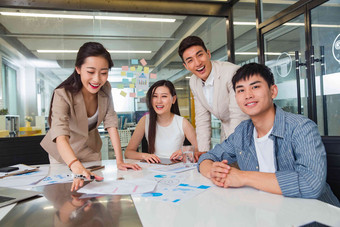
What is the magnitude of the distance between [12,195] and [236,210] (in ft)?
2.71

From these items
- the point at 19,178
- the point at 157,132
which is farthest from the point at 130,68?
the point at 19,178

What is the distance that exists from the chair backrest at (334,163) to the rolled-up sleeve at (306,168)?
0.16 meters

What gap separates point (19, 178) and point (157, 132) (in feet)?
3.74

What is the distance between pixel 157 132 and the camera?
2.26 m

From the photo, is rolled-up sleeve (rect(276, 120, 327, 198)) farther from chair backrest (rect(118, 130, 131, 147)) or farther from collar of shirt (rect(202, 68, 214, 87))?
chair backrest (rect(118, 130, 131, 147))

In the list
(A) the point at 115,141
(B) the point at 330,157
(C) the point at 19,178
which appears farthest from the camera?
(A) the point at 115,141

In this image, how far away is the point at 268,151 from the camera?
1256mm

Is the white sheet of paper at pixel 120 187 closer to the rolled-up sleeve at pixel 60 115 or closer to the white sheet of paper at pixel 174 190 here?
the white sheet of paper at pixel 174 190

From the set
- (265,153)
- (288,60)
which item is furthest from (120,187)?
(288,60)

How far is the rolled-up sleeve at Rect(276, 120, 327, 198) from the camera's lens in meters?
0.91

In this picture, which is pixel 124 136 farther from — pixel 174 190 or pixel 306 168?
pixel 306 168

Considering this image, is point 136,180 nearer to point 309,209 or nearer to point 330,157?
point 309,209

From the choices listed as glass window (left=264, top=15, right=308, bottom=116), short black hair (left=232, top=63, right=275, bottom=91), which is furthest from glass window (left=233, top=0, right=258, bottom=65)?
short black hair (left=232, top=63, right=275, bottom=91)

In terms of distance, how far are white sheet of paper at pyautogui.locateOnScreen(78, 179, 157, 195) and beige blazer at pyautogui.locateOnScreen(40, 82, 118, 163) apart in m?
0.45
